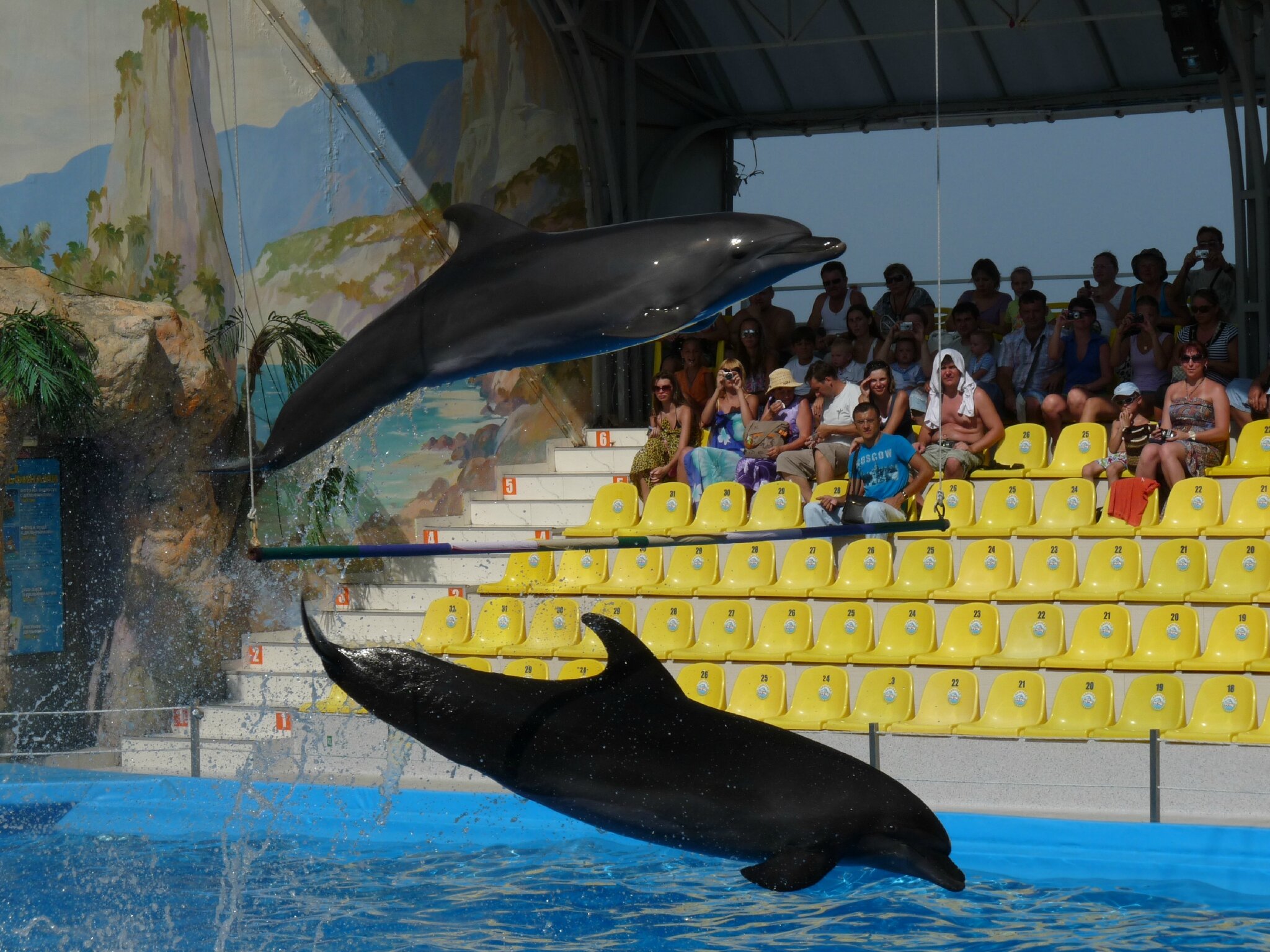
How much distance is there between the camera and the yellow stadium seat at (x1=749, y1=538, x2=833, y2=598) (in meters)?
8.80

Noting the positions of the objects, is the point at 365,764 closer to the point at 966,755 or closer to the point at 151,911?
the point at 151,911

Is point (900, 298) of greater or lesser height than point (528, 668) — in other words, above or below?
above

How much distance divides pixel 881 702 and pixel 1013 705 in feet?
2.12

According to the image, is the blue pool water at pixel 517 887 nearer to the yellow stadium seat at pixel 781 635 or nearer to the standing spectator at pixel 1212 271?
the yellow stadium seat at pixel 781 635

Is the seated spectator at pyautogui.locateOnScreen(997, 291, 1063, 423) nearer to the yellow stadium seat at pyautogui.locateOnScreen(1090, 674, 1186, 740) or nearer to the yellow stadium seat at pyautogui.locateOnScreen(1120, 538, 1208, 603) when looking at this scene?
the yellow stadium seat at pyautogui.locateOnScreen(1120, 538, 1208, 603)

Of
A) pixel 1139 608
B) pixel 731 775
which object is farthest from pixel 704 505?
pixel 731 775

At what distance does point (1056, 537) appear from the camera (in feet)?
28.0


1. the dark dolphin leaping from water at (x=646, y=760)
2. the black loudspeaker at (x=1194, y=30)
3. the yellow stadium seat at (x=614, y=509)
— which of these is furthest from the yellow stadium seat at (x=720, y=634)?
the black loudspeaker at (x=1194, y=30)

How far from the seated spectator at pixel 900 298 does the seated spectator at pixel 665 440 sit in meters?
1.73

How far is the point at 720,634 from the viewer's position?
858cm

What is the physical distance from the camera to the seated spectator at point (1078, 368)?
31.7 ft

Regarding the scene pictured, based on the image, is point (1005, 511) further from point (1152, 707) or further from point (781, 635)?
point (1152, 707)

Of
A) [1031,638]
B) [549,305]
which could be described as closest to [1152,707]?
[1031,638]

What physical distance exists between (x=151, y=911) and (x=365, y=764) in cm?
191
